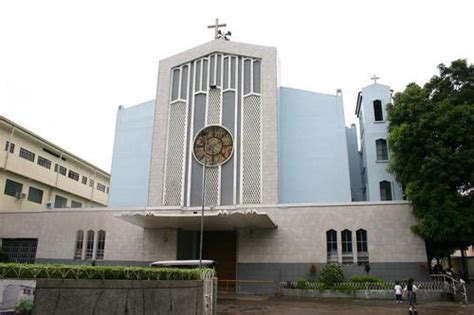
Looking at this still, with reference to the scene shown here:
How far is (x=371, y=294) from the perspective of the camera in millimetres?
21891

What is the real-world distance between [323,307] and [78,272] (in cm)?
1263

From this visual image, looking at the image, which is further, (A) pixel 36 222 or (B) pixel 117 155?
(B) pixel 117 155

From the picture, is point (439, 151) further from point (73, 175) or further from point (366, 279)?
point (73, 175)

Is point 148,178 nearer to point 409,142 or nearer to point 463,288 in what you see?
point 409,142

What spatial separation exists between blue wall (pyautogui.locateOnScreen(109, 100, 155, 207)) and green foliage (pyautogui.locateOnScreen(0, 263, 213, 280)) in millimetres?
21053

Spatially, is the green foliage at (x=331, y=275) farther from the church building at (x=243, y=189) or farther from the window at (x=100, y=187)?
the window at (x=100, y=187)

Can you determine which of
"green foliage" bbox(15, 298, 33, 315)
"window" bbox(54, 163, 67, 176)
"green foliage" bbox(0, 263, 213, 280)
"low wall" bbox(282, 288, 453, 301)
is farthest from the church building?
"green foliage" bbox(15, 298, 33, 315)

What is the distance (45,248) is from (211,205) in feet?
42.6

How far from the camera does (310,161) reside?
98.5 feet

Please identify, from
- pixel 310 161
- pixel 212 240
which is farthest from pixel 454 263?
pixel 212 240

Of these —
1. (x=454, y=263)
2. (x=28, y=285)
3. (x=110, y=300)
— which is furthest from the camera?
(x=454, y=263)

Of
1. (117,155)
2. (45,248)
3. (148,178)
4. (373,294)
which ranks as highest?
(117,155)

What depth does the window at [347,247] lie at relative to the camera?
963 inches

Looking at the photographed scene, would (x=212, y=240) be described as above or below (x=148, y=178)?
below
